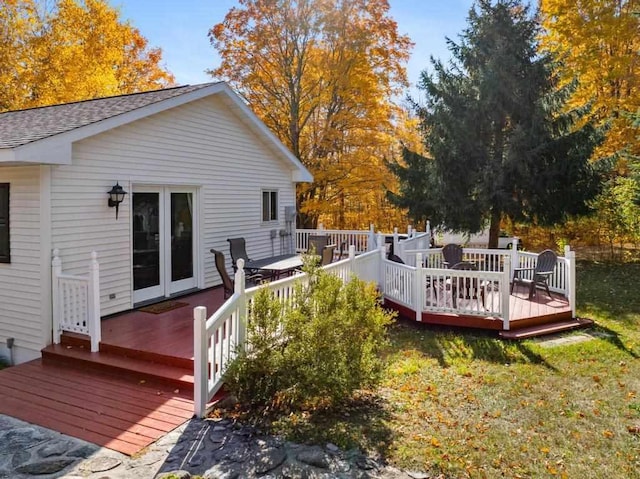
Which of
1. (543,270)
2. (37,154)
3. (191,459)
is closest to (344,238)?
(543,270)

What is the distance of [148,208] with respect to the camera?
8109mm

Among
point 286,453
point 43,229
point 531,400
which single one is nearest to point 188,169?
point 43,229

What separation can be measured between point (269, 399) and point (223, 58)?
15.2 metres

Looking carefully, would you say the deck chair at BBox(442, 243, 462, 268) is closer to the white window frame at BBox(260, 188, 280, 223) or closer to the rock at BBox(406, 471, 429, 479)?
the white window frame at BBox(260, 188, 280, 223)

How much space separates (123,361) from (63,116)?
464 cm

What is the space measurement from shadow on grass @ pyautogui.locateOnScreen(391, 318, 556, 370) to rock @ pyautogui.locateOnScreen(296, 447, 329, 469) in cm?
299

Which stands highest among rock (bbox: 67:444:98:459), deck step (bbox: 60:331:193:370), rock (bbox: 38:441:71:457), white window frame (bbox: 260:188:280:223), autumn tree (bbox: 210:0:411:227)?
autumn tree (bbox: 210:0:411:227)

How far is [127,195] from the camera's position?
7605 mm

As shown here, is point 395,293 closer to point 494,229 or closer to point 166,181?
point 166,181

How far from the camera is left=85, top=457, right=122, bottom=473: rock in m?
3.62

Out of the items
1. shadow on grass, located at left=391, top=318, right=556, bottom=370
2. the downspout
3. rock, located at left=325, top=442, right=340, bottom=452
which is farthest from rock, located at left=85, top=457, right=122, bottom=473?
shadow on grass, located at left=391, top=318, right=556, bottom=370

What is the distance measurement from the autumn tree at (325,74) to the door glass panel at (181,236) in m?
7.98

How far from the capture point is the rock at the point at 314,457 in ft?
12.2

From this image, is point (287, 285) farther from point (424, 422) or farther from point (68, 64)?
point (68, 64)
